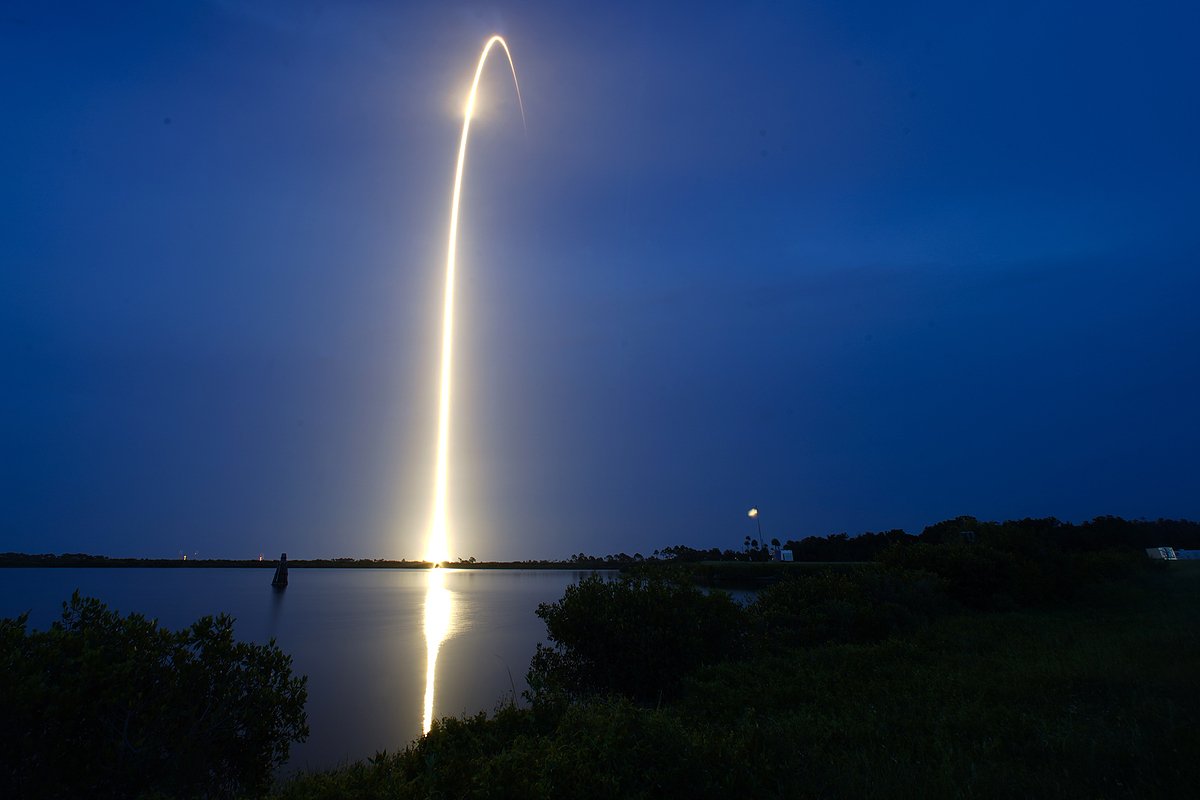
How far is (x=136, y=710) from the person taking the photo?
789cm

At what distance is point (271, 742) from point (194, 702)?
147cm

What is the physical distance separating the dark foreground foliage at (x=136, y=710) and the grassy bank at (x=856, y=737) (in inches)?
79.5

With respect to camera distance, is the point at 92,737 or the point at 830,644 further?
the point at 830,644

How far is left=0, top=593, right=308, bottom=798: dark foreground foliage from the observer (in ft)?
23.7

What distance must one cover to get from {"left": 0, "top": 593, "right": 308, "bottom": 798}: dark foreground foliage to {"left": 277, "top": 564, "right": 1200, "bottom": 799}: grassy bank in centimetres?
202

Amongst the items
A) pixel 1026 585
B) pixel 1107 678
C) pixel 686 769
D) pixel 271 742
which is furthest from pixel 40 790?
pixel 1026 585

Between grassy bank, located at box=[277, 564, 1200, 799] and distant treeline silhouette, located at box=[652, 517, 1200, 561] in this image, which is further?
distant treeline silhouette, located at box=[652, 517, 1200, 561]

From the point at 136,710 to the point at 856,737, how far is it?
10.7 metres

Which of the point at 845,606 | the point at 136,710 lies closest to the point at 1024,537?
the point at 845,606

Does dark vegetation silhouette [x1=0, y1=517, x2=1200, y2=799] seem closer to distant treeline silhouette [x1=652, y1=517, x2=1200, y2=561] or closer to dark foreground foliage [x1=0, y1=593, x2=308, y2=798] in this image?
dark foreground foliage [x1=0, y1=593, x2=308, y2=798]

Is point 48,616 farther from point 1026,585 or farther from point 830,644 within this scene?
point 1026,585

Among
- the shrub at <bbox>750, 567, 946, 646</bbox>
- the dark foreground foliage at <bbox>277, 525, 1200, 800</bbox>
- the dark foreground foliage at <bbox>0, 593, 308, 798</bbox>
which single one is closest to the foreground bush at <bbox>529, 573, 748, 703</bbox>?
the dark foreground foliage at <bbox>277, 525, 1200, 800</bbox>

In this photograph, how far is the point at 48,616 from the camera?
49.8 metres

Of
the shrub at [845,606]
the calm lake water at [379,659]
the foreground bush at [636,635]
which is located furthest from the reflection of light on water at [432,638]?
the shrub at [845,606]
